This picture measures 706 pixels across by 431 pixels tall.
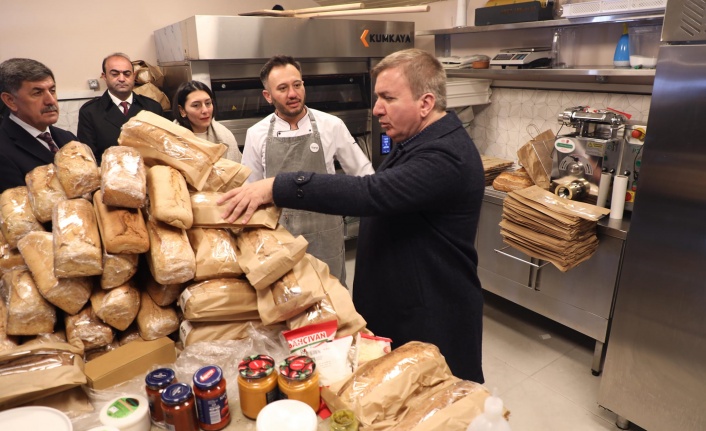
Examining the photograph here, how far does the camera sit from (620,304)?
6.80 ft

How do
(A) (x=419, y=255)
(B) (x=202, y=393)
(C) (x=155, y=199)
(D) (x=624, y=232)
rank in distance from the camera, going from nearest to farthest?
(B) (x=202, y=393) < (C) (x=155, y=199) < (A) (x=419, y=255) < (D) (x=624, y=232)

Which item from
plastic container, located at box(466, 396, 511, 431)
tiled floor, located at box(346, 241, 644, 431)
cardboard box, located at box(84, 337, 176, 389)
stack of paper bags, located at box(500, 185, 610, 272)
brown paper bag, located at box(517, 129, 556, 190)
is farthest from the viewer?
brown paper bag, located at box(517, 129, 556, 190)

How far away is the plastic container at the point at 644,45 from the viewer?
8.36ft

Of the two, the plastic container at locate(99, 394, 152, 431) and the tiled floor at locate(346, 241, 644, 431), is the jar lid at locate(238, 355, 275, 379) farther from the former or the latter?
the tiled floor at locate(346, 241, 644, 431)

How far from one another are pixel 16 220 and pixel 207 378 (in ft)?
2.58

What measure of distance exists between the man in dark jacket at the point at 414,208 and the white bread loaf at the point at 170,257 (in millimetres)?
161

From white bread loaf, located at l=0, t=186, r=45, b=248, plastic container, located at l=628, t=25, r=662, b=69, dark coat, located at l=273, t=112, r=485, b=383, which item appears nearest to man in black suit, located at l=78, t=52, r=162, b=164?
white bread loaf, located at l=0, t=186, r=45, b=248

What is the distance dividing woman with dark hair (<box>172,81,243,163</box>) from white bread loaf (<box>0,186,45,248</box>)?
1320mm

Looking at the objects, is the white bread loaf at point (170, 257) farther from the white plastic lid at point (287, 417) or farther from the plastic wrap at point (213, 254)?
the white plastic lid at point (287, 417)

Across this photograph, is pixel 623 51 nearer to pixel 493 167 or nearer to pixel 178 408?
pixel 493 167

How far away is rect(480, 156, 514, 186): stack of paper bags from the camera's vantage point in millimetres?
3193

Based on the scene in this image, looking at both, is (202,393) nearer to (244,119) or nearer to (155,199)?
(155,199)

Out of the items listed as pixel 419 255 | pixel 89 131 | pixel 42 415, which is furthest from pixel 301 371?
pixel 89 131

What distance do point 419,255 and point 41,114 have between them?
1.78 meters
